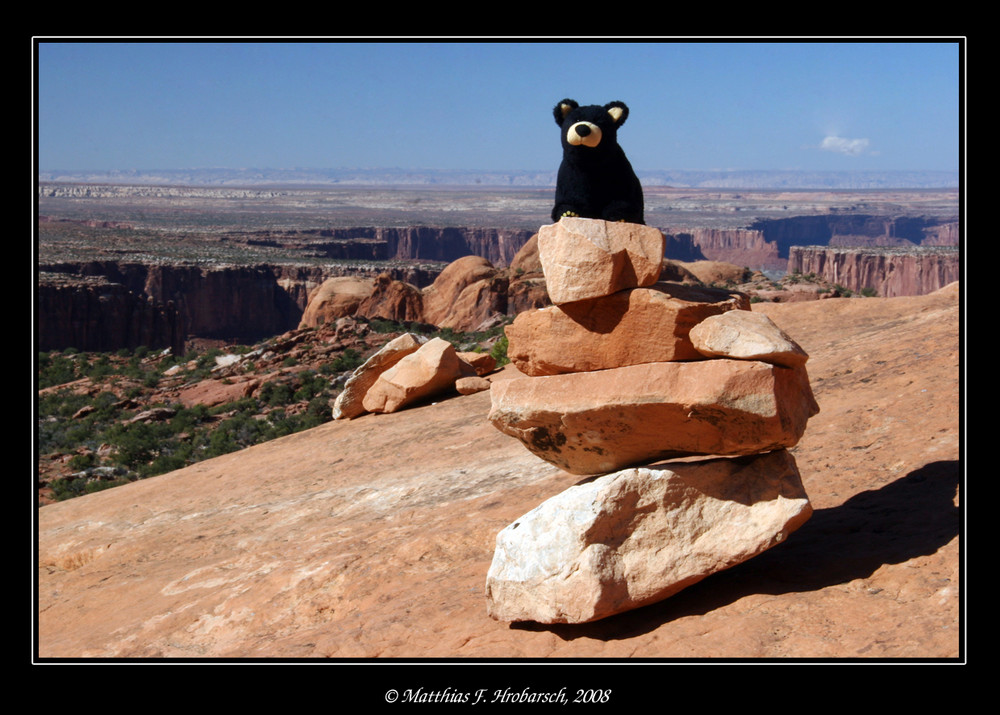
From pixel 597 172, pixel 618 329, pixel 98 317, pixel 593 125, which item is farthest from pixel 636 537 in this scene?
pixel 98 317

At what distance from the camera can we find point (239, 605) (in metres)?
7.89

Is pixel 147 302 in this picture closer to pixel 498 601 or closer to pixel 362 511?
pixel 362 511

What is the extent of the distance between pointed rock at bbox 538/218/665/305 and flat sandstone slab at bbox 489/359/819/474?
640mm

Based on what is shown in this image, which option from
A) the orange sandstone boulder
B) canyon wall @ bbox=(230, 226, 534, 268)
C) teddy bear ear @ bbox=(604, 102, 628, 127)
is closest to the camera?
the orange sandstone boulder

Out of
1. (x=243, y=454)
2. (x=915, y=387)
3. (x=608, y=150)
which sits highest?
(x=608, y=150)

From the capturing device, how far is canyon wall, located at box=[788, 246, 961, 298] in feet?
238

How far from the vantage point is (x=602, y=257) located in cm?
620

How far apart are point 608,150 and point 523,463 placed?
198 inches

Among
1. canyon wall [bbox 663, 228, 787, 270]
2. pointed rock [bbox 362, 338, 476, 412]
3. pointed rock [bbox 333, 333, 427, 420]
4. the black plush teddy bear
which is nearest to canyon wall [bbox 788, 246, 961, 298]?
canyon wall [bbox 663, 228, 787, 270]

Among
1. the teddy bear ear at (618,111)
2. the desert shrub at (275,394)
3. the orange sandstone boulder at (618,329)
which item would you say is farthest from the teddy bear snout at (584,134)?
the desert shrub at (275,394)

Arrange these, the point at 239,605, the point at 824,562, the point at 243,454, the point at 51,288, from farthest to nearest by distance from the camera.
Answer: the point at 51,288 < the point at 243,454 < the point at 239,605 < the point at 824,562

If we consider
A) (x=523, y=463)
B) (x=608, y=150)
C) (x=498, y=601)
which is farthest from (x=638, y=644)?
(x=523, y=463)

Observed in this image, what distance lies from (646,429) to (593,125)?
8.08 feet

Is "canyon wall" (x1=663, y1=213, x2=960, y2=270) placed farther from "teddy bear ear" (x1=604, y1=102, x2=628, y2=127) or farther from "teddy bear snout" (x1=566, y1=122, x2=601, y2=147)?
"teddy bear snout" (x1=566, y1=122, x2=601, y2=147)
